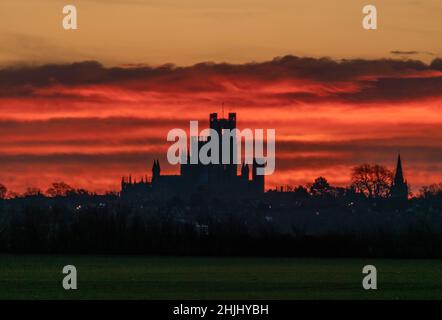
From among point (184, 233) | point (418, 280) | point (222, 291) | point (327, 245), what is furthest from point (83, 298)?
point (184, 233)

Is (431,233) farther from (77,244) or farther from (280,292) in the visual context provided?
(280,292)

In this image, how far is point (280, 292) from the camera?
57.3 metres

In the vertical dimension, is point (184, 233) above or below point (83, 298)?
above

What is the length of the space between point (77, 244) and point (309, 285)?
61.7 metres

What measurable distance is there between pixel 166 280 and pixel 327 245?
137 ft

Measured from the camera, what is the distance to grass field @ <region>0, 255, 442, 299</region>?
5684 centimetres

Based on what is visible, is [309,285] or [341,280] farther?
[341,280]

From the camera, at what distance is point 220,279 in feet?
228

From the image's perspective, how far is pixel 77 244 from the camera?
123 meters

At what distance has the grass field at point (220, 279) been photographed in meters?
56.8
